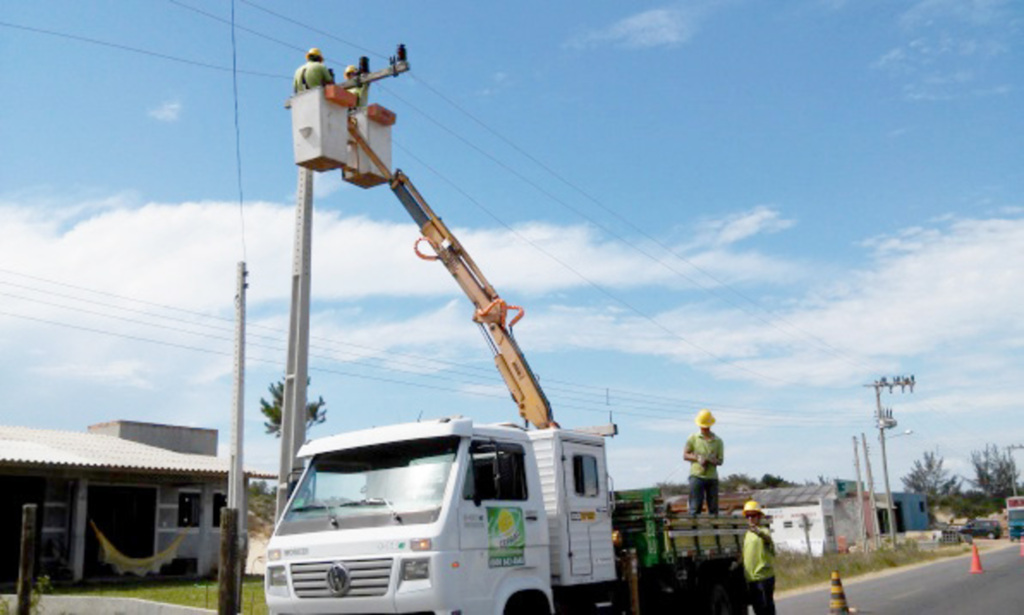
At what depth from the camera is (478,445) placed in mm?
8336

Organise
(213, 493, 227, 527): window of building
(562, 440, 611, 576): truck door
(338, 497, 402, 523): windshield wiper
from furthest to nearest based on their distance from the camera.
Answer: (213, 493, 227, 527): window of building, (562, 440, 611, 576): truck door, (338, 497, 402, 523): windshield wiper

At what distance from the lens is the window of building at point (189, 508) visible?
1073 inches

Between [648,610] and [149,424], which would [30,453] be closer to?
[149,424]

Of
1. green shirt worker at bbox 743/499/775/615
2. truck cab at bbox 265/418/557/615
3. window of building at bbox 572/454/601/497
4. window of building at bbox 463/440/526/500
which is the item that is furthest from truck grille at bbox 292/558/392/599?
green shirt worker at bbox 743/499/775/615

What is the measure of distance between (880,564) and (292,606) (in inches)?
1258

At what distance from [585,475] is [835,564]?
2454 centimetres

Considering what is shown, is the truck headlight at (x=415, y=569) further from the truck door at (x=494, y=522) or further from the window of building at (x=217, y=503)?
the window of building at (x=217, y=503)

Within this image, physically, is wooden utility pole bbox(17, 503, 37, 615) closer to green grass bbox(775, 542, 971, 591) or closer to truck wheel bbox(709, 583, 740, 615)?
truck wheel bbox(709, 583, 740, 615)

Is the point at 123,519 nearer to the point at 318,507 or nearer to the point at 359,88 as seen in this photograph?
the point at 359,88

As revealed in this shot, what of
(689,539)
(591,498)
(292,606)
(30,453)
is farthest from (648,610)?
(30,453)

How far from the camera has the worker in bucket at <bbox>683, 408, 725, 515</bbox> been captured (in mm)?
12930

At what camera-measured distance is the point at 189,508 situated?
2752 cm

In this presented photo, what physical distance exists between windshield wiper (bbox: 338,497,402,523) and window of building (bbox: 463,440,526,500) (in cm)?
60

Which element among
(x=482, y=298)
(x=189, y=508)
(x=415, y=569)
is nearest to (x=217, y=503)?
(x=189, y=508)
